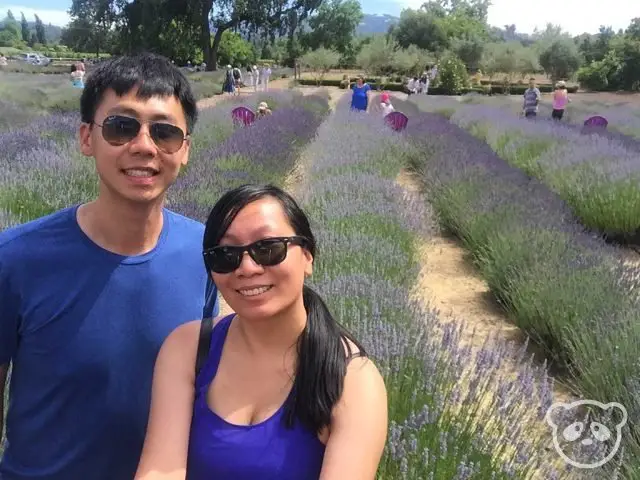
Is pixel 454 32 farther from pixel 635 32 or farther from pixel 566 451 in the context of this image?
pixel 566 451

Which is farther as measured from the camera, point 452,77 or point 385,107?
point 452,77

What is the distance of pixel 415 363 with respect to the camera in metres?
2.62

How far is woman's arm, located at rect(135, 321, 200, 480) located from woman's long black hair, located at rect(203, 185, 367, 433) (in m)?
0.21

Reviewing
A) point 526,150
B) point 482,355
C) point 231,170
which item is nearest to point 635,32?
point 526,150

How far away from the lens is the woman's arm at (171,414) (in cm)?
128

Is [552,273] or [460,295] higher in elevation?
[552,273]

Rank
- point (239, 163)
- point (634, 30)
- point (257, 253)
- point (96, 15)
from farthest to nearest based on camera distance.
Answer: point (96, 15)
point (634, 30)
point (239, 163)
point (257, 253)

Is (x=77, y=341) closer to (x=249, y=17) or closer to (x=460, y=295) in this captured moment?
(x=460, y=295)

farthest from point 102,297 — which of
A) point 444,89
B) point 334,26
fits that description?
point 334,26

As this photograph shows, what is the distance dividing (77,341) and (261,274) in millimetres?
492

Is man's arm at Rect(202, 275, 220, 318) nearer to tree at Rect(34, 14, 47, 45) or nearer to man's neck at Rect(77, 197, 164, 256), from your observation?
man's neck at Rect(77, 197, 164, 256)

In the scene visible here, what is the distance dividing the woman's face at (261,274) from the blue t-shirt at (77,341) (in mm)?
289

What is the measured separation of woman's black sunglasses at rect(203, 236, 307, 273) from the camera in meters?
1.35

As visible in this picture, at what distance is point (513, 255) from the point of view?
16.2 feet
